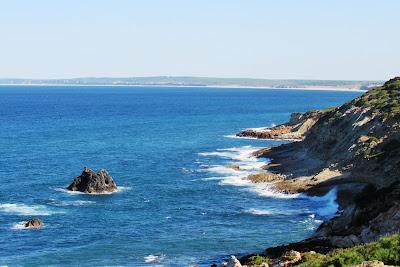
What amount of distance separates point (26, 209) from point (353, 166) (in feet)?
151

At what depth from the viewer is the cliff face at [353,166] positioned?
55.2 metres

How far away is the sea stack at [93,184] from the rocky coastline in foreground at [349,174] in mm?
22433

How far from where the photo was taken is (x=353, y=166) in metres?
90.4

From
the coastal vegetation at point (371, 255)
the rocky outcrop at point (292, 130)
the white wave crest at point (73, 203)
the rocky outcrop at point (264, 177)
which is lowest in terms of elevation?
the white wave crest at point (73, 203)

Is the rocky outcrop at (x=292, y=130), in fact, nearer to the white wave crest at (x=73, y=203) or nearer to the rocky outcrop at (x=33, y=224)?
the white wave crest at (x=73, y=203)

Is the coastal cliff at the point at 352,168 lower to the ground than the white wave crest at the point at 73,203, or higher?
higher

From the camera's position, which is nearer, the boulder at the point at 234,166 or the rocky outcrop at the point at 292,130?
the boulder at the point at 234,166

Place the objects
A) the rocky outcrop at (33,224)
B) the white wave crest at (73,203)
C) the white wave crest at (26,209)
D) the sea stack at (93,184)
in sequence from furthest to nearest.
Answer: the sea stack at (93,184) → the white wave crest at (73,203) → the white wave crest at (26,209) → the rocky outcrop at (33,224)

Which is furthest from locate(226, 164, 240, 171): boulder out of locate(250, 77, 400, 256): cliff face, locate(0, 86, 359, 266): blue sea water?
locate(250, 77, 400, 256): cliff face

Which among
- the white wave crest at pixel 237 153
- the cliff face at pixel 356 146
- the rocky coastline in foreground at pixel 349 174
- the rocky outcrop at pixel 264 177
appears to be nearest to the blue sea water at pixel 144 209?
the white wave crest at pixel 237 153

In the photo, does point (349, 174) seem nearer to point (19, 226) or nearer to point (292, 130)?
point (19, 226)

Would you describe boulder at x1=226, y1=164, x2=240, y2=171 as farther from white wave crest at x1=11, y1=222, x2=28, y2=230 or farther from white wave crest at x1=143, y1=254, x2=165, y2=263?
white wave crest at x1=143, y1=254, x2=165, y2=263

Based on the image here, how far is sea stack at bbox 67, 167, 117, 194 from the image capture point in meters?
88.4

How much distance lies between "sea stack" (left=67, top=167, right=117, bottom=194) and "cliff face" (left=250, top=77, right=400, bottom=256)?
80.7ft
